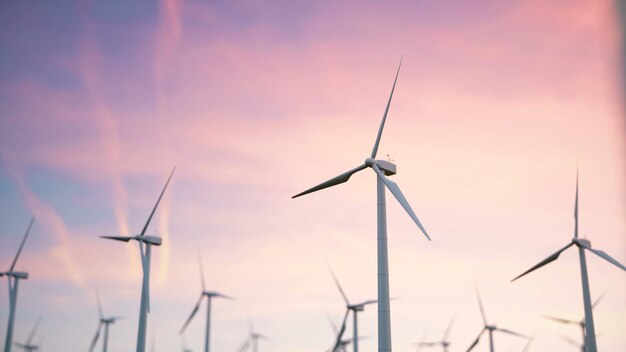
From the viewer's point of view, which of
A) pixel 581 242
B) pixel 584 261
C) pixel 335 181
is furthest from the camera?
pixel 581 242

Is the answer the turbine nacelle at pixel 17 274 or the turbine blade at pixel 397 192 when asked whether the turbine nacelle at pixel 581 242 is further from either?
the turbine nacelle at pixel 17 274

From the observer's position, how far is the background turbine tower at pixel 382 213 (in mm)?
46094

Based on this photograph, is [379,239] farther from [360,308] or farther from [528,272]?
[360,308]

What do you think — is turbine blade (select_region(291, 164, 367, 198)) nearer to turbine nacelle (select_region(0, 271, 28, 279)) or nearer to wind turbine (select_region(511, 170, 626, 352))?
wind turbine (select_region(511, 170, 626, 352))

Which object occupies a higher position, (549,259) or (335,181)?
(335,181)

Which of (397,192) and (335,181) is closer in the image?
(397,192)

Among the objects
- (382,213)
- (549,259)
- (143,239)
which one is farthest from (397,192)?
(143,239)

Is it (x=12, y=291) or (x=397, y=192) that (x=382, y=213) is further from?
(x=12, y=291)

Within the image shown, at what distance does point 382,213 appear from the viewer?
165ft

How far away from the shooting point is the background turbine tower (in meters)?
46.1

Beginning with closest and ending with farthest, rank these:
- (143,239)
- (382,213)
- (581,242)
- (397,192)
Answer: (382,213)
(397,192)
(581,242)
(143,239)

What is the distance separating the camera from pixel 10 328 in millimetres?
95875

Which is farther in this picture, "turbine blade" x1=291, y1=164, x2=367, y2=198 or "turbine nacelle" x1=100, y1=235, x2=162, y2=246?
"turbine nacelle" x1=100, y1=235, x2=162, y2=246

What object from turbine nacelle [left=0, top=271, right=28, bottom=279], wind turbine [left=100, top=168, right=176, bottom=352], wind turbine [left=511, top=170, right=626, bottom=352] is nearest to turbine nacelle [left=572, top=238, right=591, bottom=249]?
wind turbine [left=511, top=170, right=626, bottom=352]
